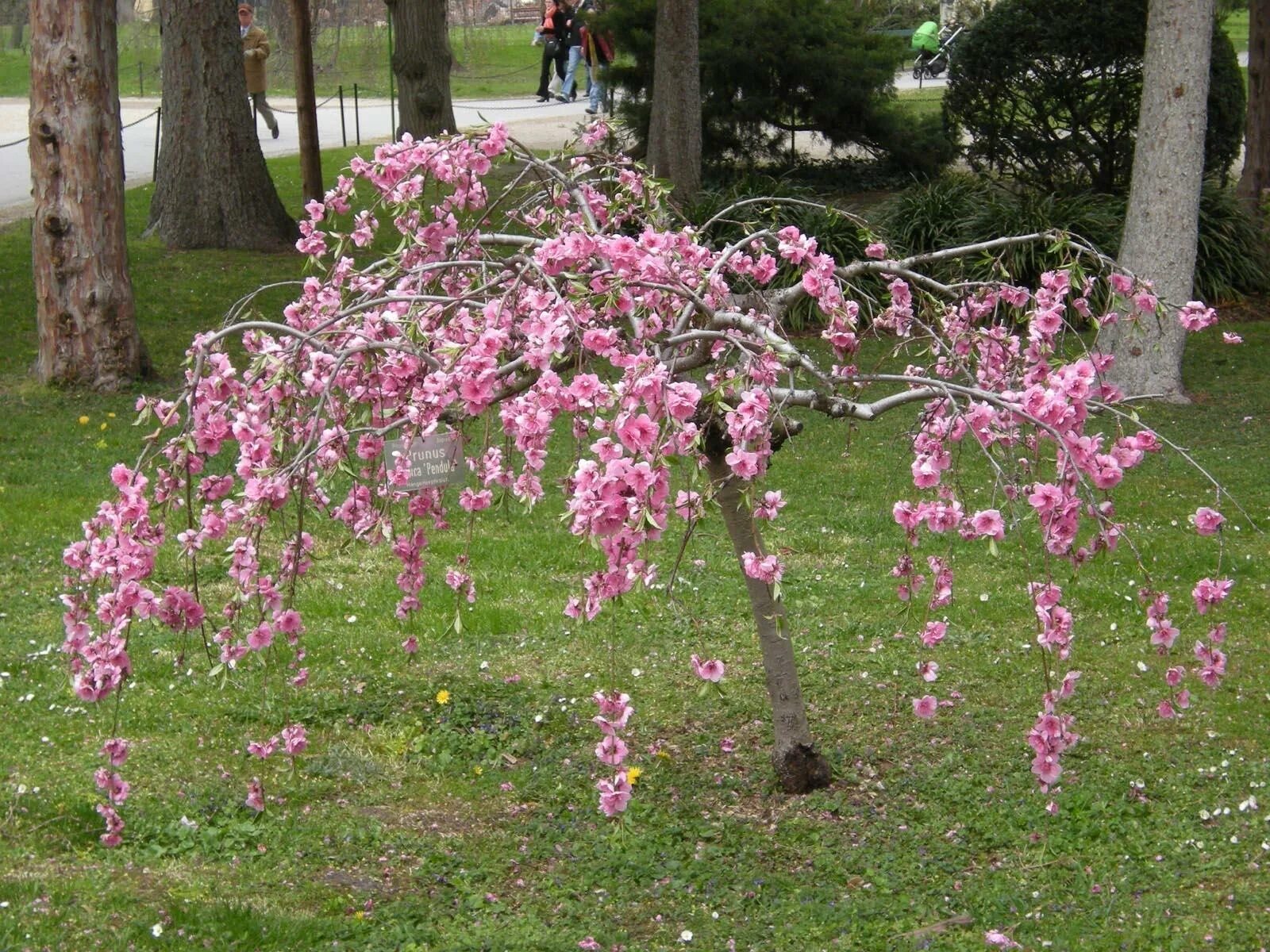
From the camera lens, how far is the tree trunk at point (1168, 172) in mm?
9383

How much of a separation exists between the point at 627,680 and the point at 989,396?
109 inches

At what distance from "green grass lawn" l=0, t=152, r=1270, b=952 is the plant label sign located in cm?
22

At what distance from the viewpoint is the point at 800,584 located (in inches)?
264

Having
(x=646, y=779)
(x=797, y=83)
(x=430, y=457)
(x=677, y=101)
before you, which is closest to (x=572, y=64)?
(x=797, y=83)

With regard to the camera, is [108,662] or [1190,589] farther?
[1190,589]

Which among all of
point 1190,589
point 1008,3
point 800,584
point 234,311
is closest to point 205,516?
point 234,311

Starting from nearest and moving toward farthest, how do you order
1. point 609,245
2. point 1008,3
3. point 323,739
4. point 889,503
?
point 609,245, point 323,739, point 889,503, point 1008,3

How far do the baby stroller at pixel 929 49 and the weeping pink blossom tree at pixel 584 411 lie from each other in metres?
26.4

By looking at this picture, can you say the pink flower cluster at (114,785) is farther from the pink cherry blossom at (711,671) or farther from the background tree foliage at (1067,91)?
the background tree foliage at (1067,91)

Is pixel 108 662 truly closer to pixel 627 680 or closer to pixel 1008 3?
pixel 627 680

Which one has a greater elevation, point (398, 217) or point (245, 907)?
point (398, 217)

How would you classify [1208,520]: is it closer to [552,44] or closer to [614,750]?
[614,750]

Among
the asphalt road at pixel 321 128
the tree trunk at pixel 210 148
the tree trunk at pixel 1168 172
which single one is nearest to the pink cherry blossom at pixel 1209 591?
the tree trunk at pixel 1168 172

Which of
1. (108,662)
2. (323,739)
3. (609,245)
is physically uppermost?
(609,245)
